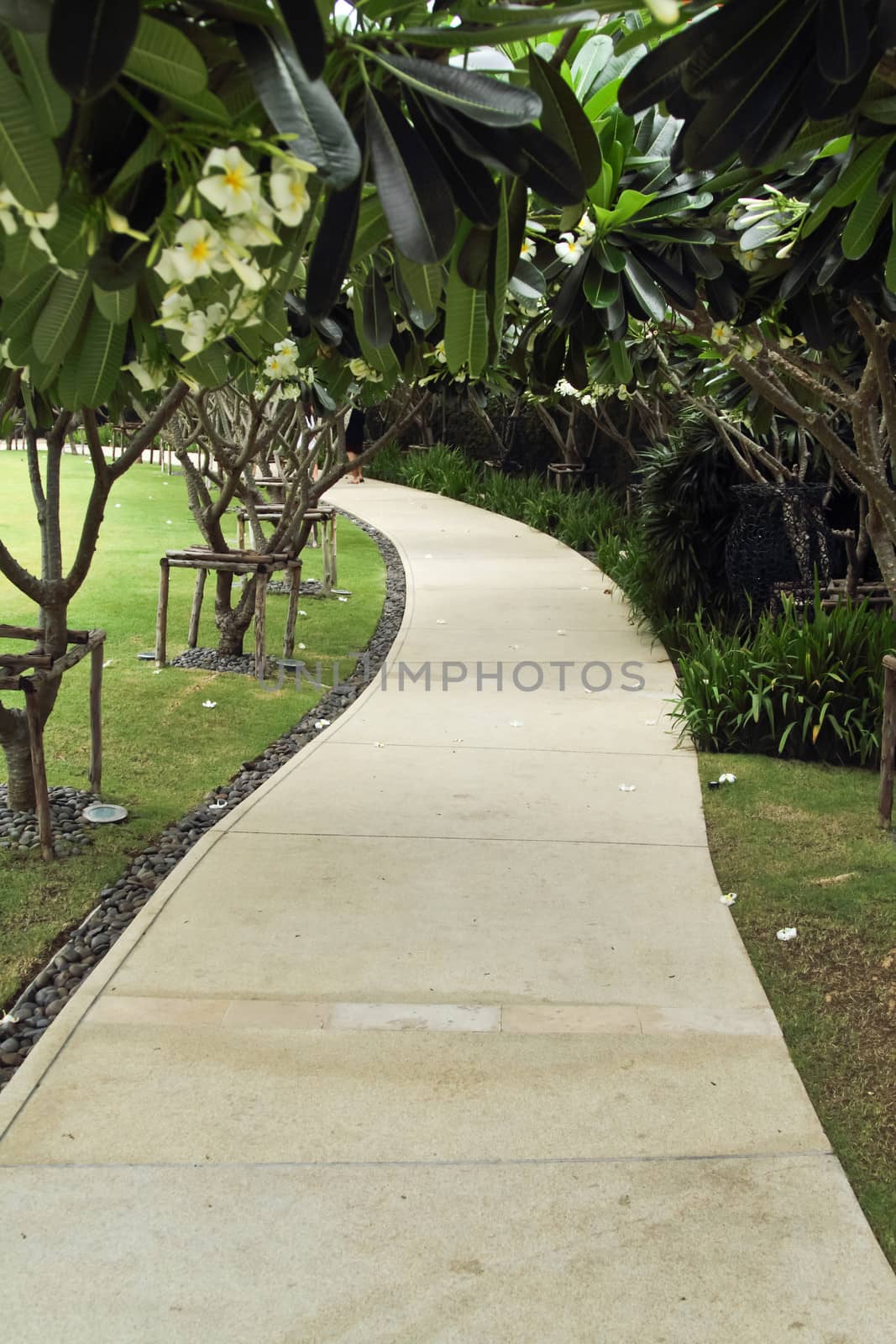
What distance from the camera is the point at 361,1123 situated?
10.1 feet

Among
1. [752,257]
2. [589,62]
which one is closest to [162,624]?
[752,257]

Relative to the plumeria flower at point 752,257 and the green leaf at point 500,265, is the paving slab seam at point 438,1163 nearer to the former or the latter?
the green leaf at point 500,265

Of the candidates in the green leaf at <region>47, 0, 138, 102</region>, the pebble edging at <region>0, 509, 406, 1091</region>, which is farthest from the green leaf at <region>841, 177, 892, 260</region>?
the pebble edging at <region>0, 509, 406, 1091</region>

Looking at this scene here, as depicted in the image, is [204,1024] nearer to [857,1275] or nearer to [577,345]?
[857,1275]

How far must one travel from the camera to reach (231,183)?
140cm

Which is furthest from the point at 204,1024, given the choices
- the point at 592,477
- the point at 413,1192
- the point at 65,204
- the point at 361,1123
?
the point at 592,477

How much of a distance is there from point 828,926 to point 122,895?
2652mm

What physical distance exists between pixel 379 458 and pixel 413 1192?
75.8 ft

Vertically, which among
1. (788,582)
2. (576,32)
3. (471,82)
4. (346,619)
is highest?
(576,32)

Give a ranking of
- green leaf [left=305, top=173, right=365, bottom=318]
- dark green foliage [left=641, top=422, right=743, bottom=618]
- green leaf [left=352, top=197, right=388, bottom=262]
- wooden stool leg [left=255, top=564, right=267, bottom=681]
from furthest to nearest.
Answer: dark green foliage [left=641, top=422, right=743, bottom=618]
wooden stool leg [left=255, top=564, right=267, bottom=681]
green leaf [left=352, top=197, right=388, bottom=262]
green leaf [left=305, top=173, right=365, bottom=318]

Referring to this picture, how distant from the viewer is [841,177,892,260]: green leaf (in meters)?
2.43

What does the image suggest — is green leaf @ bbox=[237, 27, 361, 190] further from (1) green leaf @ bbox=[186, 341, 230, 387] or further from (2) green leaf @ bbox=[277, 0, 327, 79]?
(1) green leaf @ bbox=[186, 341, 230, 387]

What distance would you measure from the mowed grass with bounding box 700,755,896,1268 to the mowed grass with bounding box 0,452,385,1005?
2.48 metres

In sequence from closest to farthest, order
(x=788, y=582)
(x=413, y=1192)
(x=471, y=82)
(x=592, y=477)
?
1. (x=471, y=82)
2. (x=413, y=1192)
3. (x=788, y=582)
4. (x=592, y=477)
